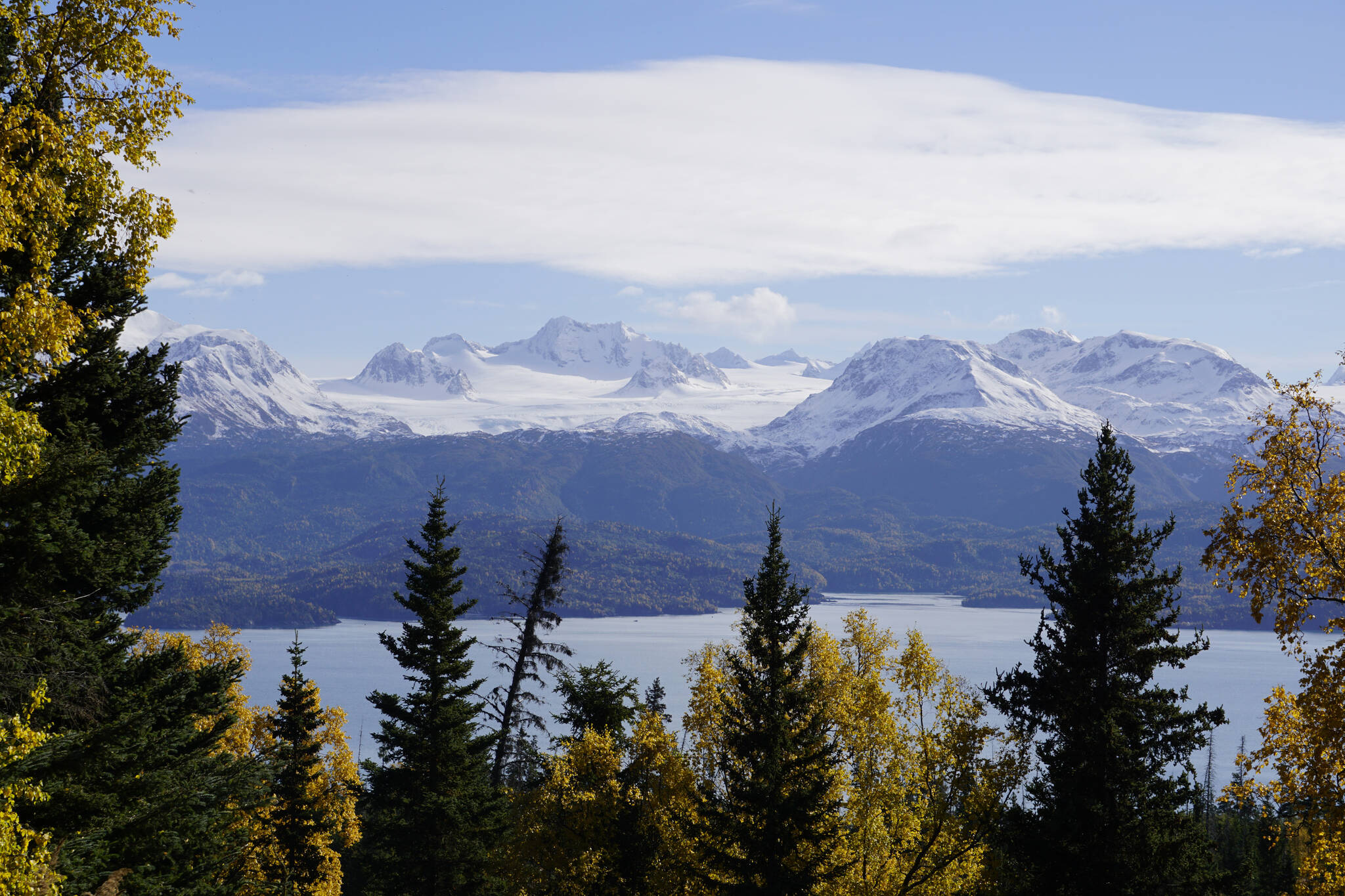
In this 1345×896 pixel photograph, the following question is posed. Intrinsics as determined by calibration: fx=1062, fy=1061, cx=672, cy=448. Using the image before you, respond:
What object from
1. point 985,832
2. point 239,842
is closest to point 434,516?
point 239,842

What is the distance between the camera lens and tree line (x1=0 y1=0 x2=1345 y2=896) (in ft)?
41.6

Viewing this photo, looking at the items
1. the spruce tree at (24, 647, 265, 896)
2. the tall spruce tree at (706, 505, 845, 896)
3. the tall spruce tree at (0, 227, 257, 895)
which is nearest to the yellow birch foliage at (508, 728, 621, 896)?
the tall spruce tree at (706, 505, 845, 896)

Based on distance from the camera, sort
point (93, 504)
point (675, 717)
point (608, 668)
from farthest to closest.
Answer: point (675, 717) → point (608, 668) → point (93, 504)

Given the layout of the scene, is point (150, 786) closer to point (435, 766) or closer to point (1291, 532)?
point (1291, 532)

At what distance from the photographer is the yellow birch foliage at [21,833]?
35.3 feet

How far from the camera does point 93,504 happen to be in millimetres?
18594

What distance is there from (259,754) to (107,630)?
16.3 meters

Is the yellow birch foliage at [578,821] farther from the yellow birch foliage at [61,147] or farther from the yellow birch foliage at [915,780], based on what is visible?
the yellow birch foliage at [61,147]

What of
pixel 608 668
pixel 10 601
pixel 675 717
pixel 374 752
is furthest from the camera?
pixel 374 752

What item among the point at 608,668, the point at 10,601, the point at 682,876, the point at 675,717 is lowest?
the point at 675,717

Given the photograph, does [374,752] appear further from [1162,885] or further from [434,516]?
[1162,885]

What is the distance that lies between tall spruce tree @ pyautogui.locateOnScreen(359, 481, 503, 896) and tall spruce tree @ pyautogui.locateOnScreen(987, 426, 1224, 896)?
18.0 m

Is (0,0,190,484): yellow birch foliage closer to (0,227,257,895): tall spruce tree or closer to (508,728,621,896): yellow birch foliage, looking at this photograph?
(0,227,257,895): tall spruce tree

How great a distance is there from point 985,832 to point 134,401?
20.4 meters
